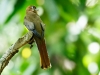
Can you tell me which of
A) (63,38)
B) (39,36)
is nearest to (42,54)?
(39,36)

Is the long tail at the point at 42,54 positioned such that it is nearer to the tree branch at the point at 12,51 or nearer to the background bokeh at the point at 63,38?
the tree branch at the point at 12,51

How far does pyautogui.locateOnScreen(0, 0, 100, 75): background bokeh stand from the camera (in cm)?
236

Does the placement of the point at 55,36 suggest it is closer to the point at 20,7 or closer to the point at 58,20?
the point at 58,20

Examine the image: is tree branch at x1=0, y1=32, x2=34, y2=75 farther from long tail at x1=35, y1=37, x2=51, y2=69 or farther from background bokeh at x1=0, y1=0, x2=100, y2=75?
background bokeh at x1=0, y1=0, x2=100, y2=75

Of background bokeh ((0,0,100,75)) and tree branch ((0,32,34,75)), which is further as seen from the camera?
background bokeh ((0,0,100,75))

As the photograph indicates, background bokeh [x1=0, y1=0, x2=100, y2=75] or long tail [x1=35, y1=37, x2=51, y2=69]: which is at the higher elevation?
long tail [x1=35, y1=37, x2=51, y2=69]

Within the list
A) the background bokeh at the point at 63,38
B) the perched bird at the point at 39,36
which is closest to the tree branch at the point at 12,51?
the perched bird at the point at 39,36

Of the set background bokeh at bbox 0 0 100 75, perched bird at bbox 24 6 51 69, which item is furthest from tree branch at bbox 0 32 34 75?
background bokeh at bbox 0 0 100 75

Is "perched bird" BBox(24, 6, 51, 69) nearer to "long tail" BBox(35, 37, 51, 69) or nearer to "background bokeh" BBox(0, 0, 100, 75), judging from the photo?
"long tail" BBox(35, 37, 51, 69)

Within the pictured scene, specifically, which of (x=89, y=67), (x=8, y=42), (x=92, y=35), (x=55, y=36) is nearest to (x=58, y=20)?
(x=55, y=36)

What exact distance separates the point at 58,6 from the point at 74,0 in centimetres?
12

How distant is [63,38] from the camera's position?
8.11ft

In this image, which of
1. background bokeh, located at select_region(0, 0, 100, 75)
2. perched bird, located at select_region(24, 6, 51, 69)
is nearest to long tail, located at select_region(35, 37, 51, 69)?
perched bird, located at select_region(24, 6, 51, 69)

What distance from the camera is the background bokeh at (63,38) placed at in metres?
2.36
